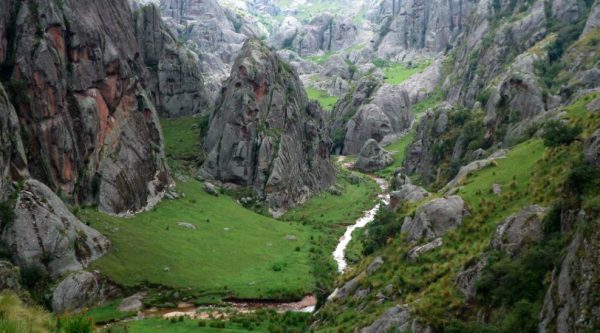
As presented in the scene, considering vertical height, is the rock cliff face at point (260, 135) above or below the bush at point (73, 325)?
below

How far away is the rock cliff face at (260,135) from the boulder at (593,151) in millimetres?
76152

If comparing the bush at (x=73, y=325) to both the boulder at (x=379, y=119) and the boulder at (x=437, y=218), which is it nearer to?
the boulder at (x=437, y=218)

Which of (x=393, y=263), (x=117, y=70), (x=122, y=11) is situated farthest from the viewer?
(x=122, y=11)

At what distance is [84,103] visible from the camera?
235 ft

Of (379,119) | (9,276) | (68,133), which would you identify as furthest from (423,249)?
(379,119)

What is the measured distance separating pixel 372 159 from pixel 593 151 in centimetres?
13325

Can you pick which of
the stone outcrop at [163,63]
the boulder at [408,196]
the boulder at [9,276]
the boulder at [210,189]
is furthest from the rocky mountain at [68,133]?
the boulder at [408,196]

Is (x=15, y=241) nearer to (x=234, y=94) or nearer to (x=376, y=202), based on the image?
(x=234, y=94)

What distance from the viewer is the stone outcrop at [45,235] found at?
51.4 metres

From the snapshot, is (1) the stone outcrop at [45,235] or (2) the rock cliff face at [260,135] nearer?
(1) the stone outcrop at [45,235]

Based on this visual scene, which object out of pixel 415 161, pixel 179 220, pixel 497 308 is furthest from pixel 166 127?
pixel 497 308

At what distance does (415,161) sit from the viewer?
450ft

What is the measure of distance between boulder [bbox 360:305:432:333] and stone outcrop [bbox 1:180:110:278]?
32660 millimetres

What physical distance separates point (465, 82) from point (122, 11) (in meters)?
115
